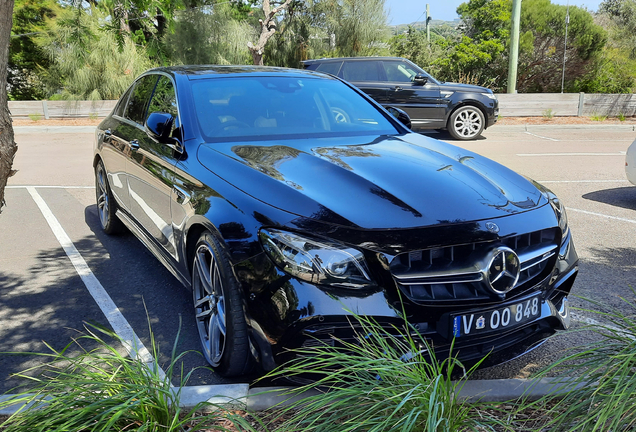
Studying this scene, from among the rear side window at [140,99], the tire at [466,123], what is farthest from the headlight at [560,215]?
the tire at [466,123]

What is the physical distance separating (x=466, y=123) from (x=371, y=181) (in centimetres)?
1167

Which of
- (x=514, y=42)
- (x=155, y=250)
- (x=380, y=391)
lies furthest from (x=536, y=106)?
(x=380, y=391)

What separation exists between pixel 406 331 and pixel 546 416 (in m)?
0.65

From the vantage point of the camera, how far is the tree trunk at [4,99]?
2.86 metres

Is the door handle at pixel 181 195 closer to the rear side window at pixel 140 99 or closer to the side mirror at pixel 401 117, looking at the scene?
the rear side window at pixel 140 99

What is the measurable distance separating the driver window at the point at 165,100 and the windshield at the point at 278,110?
17 centimetres

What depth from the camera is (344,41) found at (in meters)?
25.7

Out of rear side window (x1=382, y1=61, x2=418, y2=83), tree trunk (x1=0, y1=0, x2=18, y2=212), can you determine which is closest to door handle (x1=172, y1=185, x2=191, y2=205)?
tree trunk (x1=0, y1=0, x2=18, y2=212)

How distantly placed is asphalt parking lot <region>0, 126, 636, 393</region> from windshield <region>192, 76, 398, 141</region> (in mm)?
1331

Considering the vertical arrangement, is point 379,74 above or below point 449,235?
above

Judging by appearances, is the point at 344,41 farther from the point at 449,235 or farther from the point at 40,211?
the point at 449,235

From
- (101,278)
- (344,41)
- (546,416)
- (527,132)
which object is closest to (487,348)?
(546,416)

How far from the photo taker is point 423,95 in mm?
13961

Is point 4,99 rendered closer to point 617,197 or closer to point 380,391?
point 380,391
